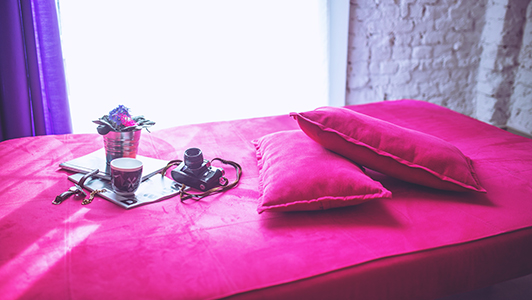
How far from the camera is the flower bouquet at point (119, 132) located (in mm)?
1280

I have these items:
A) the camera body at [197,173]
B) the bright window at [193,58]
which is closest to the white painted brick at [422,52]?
the bright window at [193,58]

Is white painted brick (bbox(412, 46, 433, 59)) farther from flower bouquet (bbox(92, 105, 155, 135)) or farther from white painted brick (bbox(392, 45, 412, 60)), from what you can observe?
flower bouquet (bbox(92, 105, 155, 135))

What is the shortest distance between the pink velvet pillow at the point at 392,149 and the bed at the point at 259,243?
0.07 metres

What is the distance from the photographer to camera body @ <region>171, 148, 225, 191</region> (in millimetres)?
1264

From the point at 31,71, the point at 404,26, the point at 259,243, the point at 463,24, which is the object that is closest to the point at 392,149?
the point at 259,243

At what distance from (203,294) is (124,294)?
0.54 ft

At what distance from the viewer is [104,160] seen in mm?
1444

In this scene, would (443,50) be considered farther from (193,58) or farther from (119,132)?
(119,132)

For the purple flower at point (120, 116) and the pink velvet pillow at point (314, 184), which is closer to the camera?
the pink velvet pillow at point (314, 184)

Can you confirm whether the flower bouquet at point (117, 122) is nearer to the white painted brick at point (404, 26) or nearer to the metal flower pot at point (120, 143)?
the metal flower pot at point (120, 143)

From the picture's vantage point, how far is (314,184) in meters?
1.10

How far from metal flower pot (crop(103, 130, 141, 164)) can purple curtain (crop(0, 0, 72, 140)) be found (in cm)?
130

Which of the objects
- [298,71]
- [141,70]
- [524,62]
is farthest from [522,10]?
[141,70]

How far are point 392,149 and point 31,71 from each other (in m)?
2.13
